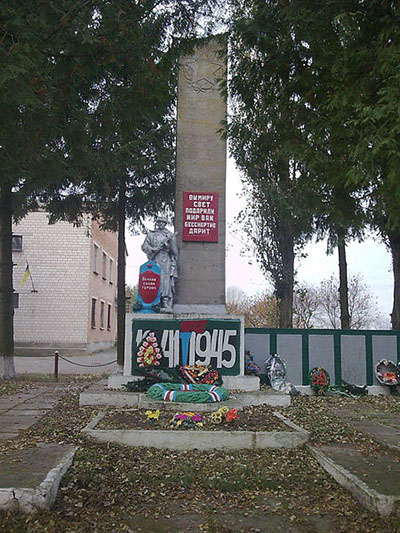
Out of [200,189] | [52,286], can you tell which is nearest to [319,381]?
[200,189]

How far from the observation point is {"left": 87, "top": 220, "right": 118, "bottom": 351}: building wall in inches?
1059

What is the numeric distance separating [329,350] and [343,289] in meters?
3.40

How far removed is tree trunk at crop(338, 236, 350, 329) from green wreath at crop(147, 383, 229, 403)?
6.94 meters

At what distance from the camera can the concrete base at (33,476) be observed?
3611 millimetres

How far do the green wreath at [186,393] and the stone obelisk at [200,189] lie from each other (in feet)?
5.87

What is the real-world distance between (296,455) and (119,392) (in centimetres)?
321

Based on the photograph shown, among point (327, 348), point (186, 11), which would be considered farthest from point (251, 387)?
point (186, 11)

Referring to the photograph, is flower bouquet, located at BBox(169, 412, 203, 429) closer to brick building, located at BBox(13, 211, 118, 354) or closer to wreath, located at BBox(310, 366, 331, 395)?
wreath, located at BBox(310, 366, 331, 395)

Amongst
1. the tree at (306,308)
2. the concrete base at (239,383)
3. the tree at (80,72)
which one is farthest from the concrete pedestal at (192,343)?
the tree at (306,308)

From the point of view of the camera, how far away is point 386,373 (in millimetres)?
10922

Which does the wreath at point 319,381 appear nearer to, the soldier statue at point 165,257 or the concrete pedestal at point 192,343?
the concrete pedestal at point 192,343

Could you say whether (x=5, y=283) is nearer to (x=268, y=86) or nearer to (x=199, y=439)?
(x=199, y=439)

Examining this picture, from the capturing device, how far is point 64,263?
25.8 meters

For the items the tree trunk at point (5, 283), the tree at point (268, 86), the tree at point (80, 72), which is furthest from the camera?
the tree trunk at point (5, 283)
